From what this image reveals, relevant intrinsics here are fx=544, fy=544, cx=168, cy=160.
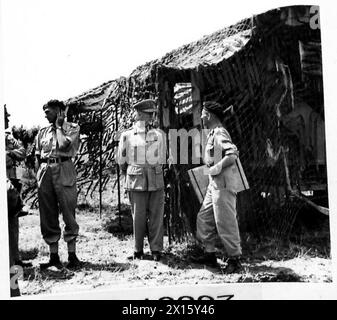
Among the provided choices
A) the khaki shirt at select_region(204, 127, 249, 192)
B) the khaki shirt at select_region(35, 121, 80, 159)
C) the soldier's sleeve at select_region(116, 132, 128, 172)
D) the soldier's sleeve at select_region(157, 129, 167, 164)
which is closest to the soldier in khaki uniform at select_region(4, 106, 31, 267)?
the khaki shirt at select_region(35, 121, 80, 159)

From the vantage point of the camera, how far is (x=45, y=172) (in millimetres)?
5277

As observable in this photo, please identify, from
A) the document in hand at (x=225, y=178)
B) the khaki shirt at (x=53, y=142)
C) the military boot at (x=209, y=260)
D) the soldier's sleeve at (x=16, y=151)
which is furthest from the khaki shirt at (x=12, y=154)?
the military boot at (x=209, y=260)

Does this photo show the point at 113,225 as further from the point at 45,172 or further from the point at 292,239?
the point at 292,239

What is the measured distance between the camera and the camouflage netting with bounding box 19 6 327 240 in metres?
5.67

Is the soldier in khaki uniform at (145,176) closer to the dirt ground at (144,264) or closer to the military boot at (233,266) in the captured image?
the dirt ground at (144,264)

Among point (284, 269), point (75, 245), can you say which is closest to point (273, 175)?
point (284, 269)

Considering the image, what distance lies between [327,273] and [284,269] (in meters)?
0.40

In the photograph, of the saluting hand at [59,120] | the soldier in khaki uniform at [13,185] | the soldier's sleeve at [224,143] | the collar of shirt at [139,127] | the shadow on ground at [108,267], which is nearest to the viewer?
the soldier in khaki uniform at [13,185]

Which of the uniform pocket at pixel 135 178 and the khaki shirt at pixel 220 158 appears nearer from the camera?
the khaki shirt at pixel 220 158

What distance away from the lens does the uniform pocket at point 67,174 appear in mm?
5254

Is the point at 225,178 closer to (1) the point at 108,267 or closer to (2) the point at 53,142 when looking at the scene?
(1) the point at 108,267

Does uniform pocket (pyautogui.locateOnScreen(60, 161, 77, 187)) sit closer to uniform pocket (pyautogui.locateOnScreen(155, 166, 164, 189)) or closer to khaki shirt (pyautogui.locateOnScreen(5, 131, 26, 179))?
khaki shirt (pyautogui.locateOnScreen(5, 131, 26, 179))

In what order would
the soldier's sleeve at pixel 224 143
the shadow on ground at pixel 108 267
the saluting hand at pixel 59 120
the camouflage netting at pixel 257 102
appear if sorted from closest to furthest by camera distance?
1. the soldier's sleeve at pixel 224 143
2. the shadow on ground at pixel 108 267
3. the saluting hand at pixel 59 120
4. the camouflage netting at pixel 257 102

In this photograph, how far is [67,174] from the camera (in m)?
5.28
